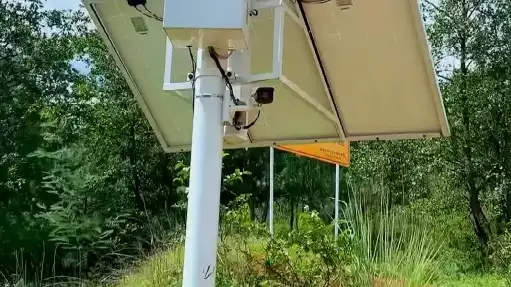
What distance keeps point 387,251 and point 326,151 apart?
253 cm

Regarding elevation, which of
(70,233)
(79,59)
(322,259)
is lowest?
(70,233)

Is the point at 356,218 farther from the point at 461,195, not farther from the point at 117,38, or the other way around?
the point at 461,195

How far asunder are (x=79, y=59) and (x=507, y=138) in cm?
900

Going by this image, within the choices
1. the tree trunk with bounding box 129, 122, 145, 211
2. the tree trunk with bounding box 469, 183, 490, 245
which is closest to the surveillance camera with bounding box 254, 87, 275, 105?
the tree trunk with bounding box 469, 183, 490, 245

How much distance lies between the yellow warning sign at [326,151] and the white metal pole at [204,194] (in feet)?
14.6

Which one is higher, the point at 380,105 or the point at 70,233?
the point at 380,105

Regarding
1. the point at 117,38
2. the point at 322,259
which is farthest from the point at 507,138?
the point at 117,38

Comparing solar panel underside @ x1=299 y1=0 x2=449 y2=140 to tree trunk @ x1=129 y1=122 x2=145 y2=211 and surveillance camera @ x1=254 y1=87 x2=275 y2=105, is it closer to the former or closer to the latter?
surveillance camera @ x1=254 y1=87 x2=275 y2=105

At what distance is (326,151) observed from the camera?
7.46 metres

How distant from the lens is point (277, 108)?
371cm

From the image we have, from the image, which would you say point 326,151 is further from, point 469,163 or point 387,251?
point 469,163

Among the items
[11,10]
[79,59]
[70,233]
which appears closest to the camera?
[70,233]

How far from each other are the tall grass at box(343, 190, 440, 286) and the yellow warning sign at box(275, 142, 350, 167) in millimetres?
1539

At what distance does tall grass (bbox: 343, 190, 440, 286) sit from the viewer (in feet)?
16.1
